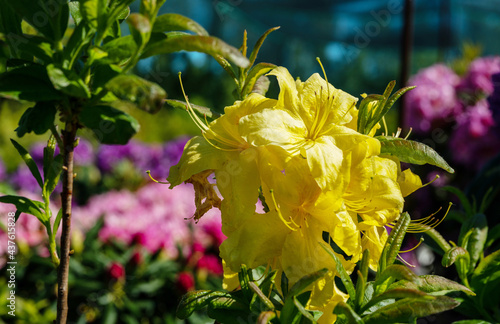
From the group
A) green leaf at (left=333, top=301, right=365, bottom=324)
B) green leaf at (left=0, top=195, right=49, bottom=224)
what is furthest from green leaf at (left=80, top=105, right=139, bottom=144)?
green leaf at (left=333, top=301, right=365, bottom=324)

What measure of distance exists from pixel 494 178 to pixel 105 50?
81 cm

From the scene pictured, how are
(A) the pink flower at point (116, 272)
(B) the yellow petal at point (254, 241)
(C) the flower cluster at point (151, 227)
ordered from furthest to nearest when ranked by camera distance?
1. (C) the flower cluster at point (151, 227)
2. (A) the pink flower at point (116, 272)
3. (B) the yellow petal at point (254, 241)

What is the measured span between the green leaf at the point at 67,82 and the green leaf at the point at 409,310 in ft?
1.05

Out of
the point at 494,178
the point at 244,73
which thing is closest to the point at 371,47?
the point at 494,178

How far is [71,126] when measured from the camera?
440 mm

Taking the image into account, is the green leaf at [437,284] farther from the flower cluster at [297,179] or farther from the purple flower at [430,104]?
the purple flower at [430,104]

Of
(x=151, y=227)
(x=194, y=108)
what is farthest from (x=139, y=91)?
(x=151, y=227)

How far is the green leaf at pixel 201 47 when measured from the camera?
1.28 ft

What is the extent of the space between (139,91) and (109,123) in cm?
6

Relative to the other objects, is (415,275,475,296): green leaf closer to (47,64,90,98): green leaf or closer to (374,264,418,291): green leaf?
(374,264,418,291): green leaf

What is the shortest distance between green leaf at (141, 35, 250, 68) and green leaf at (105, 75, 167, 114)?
0.04 metres

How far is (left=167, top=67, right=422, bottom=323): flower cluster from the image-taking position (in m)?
0.47

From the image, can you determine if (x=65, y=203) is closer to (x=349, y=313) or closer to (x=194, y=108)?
(x=194, y=108)

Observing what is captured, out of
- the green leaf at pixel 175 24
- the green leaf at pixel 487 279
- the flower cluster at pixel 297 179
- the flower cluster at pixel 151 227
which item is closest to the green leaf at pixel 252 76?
the flower cluster at pixel 297 179
